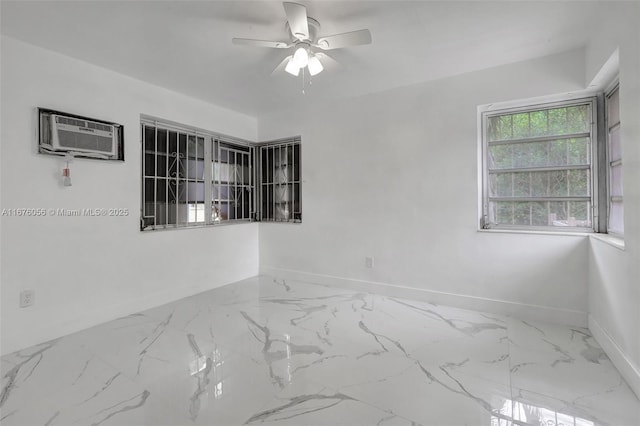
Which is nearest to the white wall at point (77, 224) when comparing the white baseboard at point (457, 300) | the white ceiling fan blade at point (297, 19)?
the white baseboard at point (457, 300)

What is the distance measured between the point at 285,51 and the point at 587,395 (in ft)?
10.5

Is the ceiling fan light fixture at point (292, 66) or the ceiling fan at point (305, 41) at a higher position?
the ceiling fan at point (305, 41)

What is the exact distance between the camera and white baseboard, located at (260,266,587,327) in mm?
2809

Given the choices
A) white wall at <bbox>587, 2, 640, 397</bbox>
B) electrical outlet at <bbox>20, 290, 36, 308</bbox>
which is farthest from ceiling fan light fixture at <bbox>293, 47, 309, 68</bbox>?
electrical outlet at <bbox>20, 290, 36, 308</bbox>

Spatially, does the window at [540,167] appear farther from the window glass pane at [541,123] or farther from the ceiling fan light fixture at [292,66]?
the ceiling fan light fixture at [292,66]

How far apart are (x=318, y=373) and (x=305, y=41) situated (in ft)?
7.82

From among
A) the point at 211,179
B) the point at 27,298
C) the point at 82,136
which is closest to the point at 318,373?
the point at 27,298

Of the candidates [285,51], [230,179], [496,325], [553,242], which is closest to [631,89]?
[553,242]

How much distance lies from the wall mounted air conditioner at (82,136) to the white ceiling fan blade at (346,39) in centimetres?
218

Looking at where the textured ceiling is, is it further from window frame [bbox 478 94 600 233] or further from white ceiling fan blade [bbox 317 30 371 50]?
window frame [bbox 478 94 600 233]

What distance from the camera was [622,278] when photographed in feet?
6.56

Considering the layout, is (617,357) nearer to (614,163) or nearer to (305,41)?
(614,163)

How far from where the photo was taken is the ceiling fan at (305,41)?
204cm

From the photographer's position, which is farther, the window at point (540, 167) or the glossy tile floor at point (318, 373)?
the window at point (540, 167)
